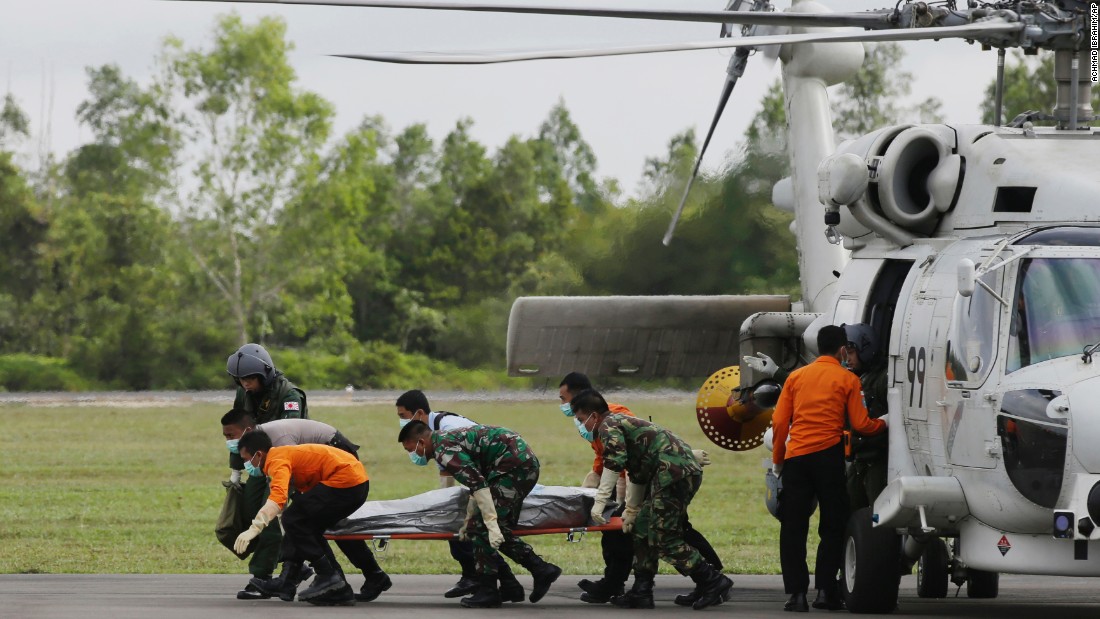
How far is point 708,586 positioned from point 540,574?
A: 3.68 ft

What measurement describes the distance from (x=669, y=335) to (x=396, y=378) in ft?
85.6

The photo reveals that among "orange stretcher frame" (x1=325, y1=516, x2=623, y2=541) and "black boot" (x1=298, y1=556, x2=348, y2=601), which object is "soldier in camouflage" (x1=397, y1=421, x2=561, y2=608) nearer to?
"orange stretcher frame" (x1=325, y1=516, x2=623, y2=541)

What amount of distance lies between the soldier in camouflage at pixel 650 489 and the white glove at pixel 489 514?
0.66 meters

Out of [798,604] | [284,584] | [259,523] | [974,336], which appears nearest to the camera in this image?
[974,336]

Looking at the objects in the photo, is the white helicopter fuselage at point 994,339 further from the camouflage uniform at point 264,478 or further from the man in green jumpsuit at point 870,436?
the camouflage uniform at point 264,478

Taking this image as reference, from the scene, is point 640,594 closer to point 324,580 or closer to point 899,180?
point 324,580

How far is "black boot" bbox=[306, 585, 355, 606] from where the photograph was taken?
448 inches

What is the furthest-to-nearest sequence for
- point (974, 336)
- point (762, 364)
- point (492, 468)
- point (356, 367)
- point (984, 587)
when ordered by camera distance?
point (356, 367) → point (762, 364) → point (984, 587) → point (492, 468) → point (974, 336)

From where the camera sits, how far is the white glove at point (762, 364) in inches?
521

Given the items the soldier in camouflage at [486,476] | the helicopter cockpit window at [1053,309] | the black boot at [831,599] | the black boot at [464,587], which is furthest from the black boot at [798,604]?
the helicopter cockpit window at [1053,309]

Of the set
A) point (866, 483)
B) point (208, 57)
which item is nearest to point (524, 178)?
point (208, 57)

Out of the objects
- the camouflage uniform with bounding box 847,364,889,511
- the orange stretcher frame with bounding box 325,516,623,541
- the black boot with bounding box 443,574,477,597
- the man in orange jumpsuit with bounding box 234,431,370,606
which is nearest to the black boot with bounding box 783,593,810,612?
the camouflage uniform with bounding box 847,364,889,511

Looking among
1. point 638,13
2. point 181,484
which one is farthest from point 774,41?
point 181,484

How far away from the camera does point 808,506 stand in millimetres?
11188
